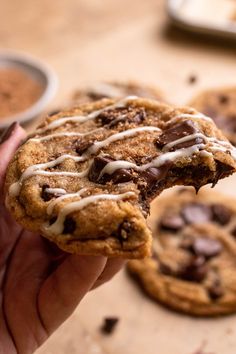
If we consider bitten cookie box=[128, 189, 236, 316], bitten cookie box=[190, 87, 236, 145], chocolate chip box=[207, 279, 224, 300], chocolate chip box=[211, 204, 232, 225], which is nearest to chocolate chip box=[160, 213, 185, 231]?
bitten cookie box=[128, 189, 236, 316]

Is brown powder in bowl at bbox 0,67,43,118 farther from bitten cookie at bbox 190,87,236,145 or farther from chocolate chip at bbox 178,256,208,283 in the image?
chocolate chip at bbox 178,256,208,283

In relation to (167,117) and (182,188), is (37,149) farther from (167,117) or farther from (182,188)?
(182,188)

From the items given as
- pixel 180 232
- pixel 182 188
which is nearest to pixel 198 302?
pixel 180 232

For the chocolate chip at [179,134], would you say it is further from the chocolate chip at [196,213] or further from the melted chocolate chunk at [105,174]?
the chocolate chip at [196,213]

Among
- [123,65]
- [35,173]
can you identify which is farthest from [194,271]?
[123,65]

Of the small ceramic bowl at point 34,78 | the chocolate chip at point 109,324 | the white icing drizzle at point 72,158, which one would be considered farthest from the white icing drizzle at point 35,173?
the small ceramic bowl at point 34,78

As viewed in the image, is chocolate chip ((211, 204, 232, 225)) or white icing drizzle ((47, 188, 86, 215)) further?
chocolate chip ((211, 204, 232, 225))
